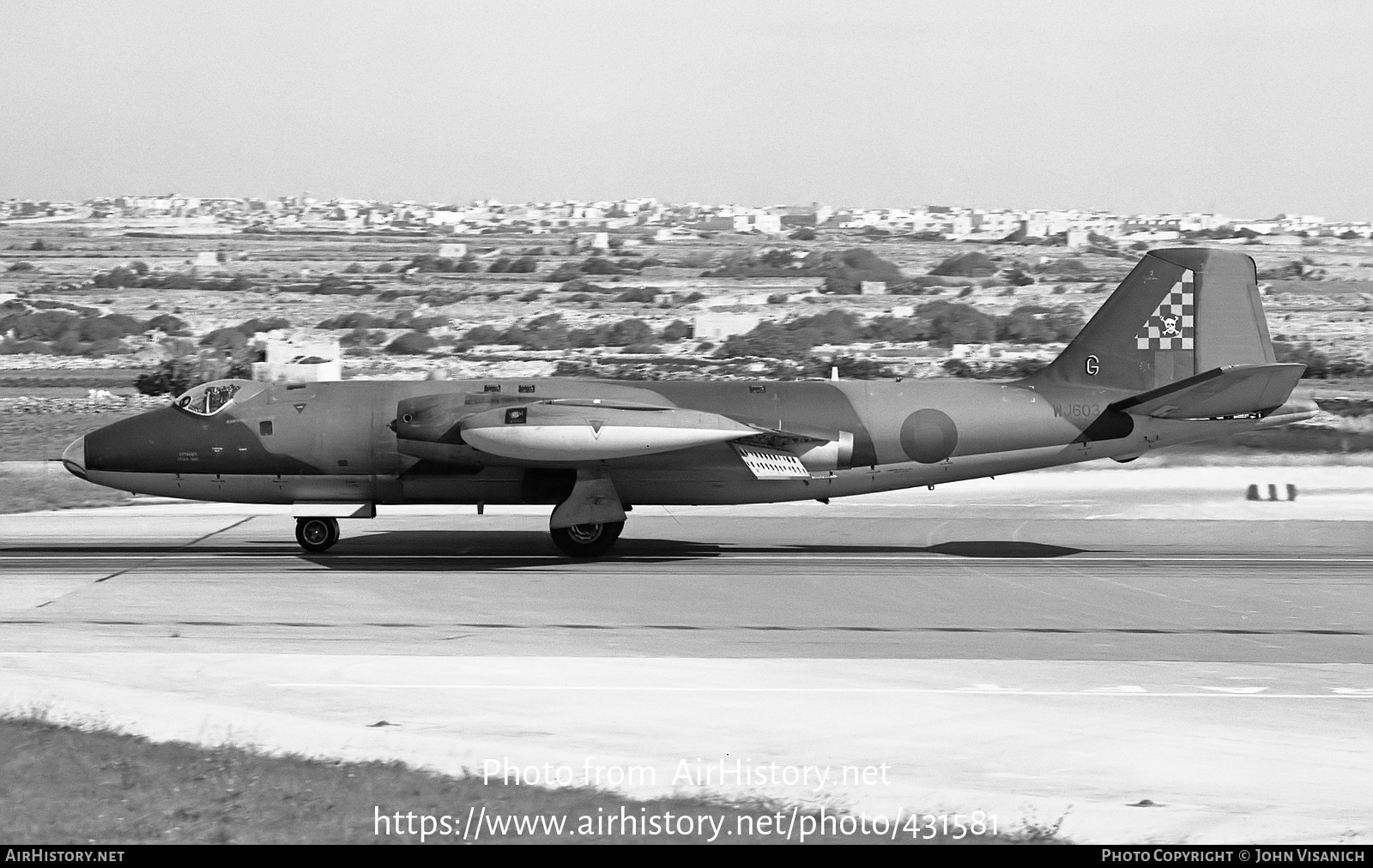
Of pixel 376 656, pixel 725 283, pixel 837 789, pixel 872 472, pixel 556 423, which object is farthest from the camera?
pixel 725 283

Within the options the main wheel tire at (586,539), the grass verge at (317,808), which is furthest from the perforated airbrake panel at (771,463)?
the grass verge at (317,808)

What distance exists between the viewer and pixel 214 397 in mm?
24156

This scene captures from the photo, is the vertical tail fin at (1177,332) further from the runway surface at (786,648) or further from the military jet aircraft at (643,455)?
the runway surface at (786,648)

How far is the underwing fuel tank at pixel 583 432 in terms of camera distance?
73.6ft

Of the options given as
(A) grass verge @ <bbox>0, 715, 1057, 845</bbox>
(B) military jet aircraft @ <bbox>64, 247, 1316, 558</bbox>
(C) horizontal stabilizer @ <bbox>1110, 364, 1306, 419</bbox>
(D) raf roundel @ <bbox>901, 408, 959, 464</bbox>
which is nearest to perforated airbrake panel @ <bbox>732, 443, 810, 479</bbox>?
(B) military jet aircraft @ <bbox>64, 247, 1316, 558</bbox>

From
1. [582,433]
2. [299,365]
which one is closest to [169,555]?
[582,433]

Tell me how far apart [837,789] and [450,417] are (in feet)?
45.5

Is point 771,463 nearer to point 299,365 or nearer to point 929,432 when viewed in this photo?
point 929,432

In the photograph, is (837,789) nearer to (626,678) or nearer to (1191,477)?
(626,678)

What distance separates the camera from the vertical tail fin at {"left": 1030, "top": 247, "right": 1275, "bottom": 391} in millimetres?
24922

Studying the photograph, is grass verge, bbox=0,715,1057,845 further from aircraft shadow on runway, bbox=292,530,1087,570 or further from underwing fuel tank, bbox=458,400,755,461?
aircraft shadow on runway, bbox=292,530,1087,570

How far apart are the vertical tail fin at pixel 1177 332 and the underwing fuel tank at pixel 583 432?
653 centimetres

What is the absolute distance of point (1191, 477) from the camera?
32125 mm

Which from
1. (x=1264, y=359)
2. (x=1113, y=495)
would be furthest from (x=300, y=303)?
(x=1264, y=359)
